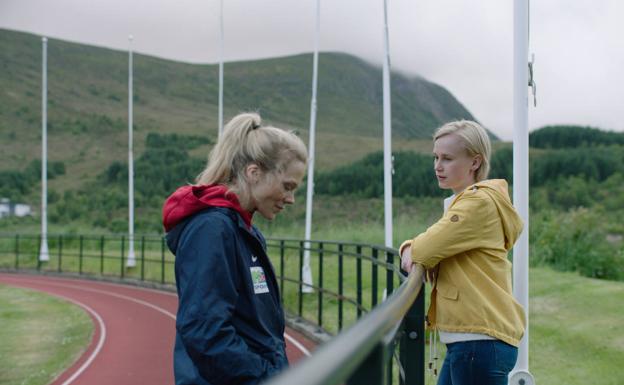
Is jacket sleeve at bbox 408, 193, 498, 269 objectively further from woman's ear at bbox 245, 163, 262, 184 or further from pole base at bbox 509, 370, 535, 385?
pole base at bbox 509, 370, 535, 385

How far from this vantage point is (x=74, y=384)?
9.86 metres

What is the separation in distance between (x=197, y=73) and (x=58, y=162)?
72.2 metres

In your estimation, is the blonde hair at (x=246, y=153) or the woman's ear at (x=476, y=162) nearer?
the blonde hair at (x=246, y=153)

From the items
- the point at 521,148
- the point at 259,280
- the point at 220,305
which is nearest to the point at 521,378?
the point at 521,148

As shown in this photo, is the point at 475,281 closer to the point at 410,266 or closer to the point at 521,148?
the point at 410,266

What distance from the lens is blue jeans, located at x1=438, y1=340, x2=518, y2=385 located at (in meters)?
3.19

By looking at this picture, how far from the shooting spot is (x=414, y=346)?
3.12m

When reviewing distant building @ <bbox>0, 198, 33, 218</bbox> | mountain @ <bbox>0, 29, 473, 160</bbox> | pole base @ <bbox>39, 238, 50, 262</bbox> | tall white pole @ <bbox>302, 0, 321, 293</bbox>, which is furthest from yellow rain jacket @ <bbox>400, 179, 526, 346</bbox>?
mountain @ <bbox>0, 29, 473, 160</bbox>

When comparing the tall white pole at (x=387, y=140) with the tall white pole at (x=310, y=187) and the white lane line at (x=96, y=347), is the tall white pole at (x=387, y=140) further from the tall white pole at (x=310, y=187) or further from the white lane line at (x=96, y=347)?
Result: the white lane line at (x=96, y=347)

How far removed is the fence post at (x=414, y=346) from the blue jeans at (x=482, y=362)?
19 cm

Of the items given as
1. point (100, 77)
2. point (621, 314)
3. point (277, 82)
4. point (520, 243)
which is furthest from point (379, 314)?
point (277, 82)

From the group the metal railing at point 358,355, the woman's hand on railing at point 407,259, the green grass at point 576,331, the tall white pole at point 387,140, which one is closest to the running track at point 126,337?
the tall white pole at point 387,140

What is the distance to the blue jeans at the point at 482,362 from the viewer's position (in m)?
3.19

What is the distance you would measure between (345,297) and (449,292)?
258 inches
